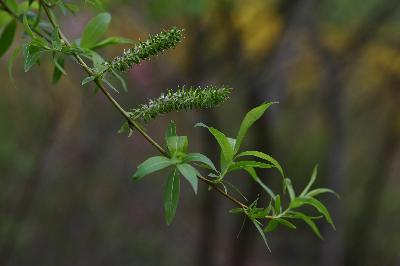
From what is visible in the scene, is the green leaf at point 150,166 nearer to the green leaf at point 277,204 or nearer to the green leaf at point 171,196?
the green leaf at point 171,196

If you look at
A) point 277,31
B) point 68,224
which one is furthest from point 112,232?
point 277,31

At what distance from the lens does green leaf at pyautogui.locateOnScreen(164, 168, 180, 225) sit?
2.75 ft

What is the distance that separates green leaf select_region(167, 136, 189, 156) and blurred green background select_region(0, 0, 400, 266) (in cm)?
295

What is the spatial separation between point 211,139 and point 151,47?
4.69 m

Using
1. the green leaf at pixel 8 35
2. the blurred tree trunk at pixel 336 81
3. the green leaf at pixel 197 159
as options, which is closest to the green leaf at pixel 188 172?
the green leaf at pixel 197 159

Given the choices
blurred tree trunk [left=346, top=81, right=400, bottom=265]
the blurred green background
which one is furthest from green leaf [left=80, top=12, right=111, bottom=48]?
blurred tree trunk [left=346, top=81, right=400, bottom=265]

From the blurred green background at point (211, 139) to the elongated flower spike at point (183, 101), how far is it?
2947 millimetres

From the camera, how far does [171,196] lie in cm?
84

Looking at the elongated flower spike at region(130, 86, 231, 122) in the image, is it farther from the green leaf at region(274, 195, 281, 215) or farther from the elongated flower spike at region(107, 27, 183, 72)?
the green leaf at region(274, 195, 281, 215)

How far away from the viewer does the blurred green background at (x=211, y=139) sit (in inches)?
205

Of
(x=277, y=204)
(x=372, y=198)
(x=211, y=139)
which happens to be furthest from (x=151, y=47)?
(x=372, y=198)

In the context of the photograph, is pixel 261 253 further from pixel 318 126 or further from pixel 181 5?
pixel 181 5

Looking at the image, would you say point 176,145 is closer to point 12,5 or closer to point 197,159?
point 197,159

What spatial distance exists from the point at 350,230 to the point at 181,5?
5470mm
